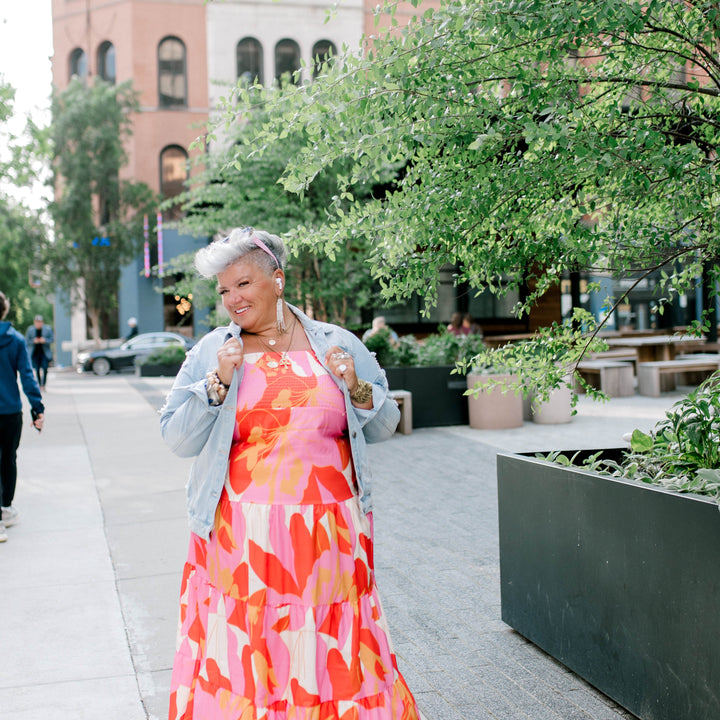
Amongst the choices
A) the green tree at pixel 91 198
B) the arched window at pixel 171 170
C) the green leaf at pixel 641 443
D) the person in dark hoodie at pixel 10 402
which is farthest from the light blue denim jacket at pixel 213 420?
the arched window at pixel 171 170

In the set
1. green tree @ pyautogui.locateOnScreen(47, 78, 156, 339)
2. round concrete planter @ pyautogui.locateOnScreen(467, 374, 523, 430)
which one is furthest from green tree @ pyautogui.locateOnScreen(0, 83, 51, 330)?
round concrete planter @ pyautogui.locateOnScreen(467, 374, 523, 430)

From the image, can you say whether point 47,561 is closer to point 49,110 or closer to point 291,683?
point 291,683

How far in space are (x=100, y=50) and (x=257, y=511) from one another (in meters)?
36.6

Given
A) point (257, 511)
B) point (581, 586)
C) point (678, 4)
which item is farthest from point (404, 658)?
point (678, 4)

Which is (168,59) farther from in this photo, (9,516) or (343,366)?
(343,366)

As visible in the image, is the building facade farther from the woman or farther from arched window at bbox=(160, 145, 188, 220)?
the woman

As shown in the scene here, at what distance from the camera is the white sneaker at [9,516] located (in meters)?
6.96

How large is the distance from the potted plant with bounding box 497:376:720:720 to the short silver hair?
165cm

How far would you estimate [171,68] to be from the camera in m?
34.6

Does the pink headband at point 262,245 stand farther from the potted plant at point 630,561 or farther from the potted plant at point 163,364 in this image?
the potted plant at point 163,364

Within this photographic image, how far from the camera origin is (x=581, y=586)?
3.65 metres

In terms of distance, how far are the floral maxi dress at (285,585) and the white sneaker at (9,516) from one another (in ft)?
15.1

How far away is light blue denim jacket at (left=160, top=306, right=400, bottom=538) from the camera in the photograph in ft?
9.15

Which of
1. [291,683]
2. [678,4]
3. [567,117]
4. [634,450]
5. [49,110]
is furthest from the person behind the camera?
[49,110]
